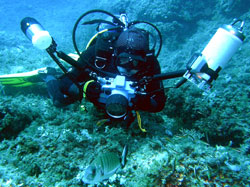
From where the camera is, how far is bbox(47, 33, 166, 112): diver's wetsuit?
2504 millimetres

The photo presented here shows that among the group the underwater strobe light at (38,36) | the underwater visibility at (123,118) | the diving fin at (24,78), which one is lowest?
the diving fin at (24,78)

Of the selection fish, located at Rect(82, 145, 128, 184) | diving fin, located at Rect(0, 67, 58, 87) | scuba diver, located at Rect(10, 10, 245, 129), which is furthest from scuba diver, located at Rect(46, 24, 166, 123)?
diving fin, located at Rect(0, 67, 58, 87)

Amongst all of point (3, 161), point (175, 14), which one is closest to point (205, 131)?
point (3, 161)

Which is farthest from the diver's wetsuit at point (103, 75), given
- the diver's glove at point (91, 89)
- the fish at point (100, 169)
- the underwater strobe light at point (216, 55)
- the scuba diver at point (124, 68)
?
the fish at point (100, 169)

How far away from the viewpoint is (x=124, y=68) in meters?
2.50

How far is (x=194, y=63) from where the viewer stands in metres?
1.64

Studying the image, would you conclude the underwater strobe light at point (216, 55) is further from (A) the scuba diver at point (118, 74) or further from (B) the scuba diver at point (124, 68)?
(A) the scuba diver at point (118, 74)

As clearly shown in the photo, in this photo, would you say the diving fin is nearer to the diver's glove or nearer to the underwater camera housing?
the diver's glove

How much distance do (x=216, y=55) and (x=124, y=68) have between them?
1.31 meters

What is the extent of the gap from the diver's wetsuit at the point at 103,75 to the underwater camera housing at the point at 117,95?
165 millimetres

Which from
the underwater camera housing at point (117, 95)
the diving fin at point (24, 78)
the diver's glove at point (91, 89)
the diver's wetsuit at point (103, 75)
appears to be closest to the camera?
the underwater camera housing at point (117, 95)

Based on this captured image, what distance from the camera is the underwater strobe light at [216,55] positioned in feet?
5.17

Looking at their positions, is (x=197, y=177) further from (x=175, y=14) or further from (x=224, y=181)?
(x=175, y=14)

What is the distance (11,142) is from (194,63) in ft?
9.15
